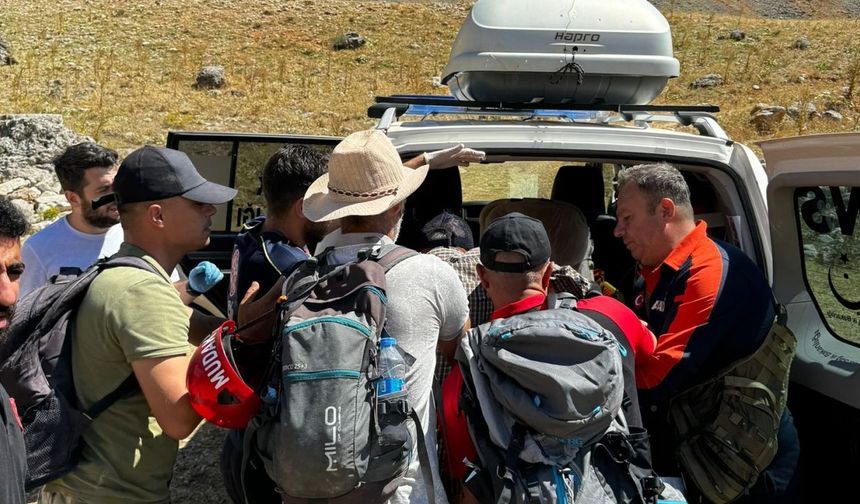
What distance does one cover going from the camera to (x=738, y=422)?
2422mm

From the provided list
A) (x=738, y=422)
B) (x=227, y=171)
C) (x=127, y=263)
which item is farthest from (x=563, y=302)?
(x=227, y=171)

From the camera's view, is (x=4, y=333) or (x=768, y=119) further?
(x=768, y=119)

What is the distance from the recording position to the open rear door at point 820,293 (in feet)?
7.88

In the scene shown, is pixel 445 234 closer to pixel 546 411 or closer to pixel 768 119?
pixel 546 411

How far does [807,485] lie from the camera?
108 inches

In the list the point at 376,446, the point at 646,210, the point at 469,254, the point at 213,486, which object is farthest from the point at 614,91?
the point at 213,486

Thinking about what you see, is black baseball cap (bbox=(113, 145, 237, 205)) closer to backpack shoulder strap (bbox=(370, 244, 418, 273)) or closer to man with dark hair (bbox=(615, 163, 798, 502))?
backpack shoulder strap (bbox=(370, 244, 418, 273))

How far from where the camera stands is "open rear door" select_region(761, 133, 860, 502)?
240cm

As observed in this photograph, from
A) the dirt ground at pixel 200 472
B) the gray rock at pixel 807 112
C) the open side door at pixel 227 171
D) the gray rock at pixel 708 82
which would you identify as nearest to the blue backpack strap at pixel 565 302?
the open side door at pixel 227 171

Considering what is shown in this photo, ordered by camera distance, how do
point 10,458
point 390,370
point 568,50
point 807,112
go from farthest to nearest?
point 807,112 → point 568,50 → point 390,370 → point 10,458


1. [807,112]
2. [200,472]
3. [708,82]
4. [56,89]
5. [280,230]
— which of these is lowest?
[56,89]

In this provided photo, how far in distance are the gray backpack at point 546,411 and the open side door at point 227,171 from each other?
2.45 meters

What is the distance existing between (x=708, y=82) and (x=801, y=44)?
202 inches

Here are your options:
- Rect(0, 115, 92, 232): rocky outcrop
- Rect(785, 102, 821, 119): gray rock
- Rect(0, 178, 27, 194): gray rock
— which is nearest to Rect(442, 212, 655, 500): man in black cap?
Rect(0, 115, 92, 232): rocky outcrop
